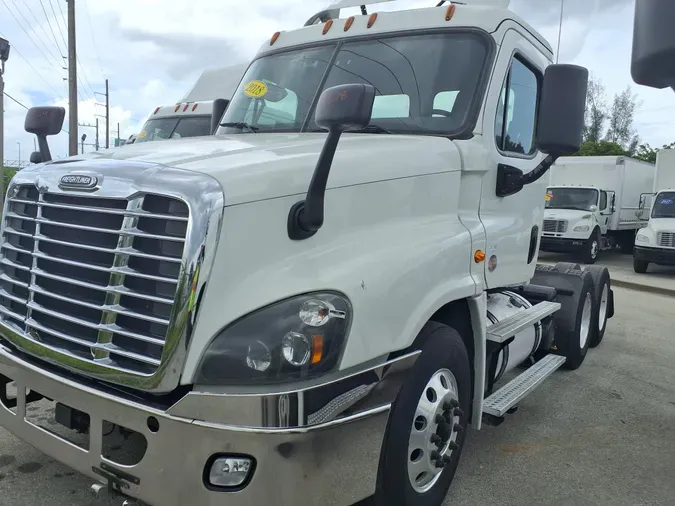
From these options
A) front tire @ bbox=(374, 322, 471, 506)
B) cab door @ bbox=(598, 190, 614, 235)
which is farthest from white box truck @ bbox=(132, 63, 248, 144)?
cab door @ bbox=(598, 190, 614, 235)

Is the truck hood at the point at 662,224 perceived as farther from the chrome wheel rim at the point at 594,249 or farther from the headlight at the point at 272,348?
the headlight at the point at 272,348

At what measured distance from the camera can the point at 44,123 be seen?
367cm

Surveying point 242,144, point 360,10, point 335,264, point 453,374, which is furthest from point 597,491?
point 360,10

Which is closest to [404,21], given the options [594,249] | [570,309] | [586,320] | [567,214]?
[570,309]

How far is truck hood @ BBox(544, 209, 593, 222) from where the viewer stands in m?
16.9

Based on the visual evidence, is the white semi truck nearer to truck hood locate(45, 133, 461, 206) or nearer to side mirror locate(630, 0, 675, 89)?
truck hood locate(45, 133, 461, 206)

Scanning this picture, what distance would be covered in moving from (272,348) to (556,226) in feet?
53.2

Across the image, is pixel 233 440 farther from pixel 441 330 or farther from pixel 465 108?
pixel 465 108

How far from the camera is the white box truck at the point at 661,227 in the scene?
578 inches

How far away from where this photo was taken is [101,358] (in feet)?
7.97

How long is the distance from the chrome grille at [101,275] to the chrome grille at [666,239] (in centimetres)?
1500

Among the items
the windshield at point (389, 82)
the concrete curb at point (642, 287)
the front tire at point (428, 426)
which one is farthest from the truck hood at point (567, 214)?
the front tire at point (428, 426)

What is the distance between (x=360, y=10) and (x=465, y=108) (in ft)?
4.71

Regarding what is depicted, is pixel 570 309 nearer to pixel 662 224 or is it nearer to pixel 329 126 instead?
pixel 329 126
